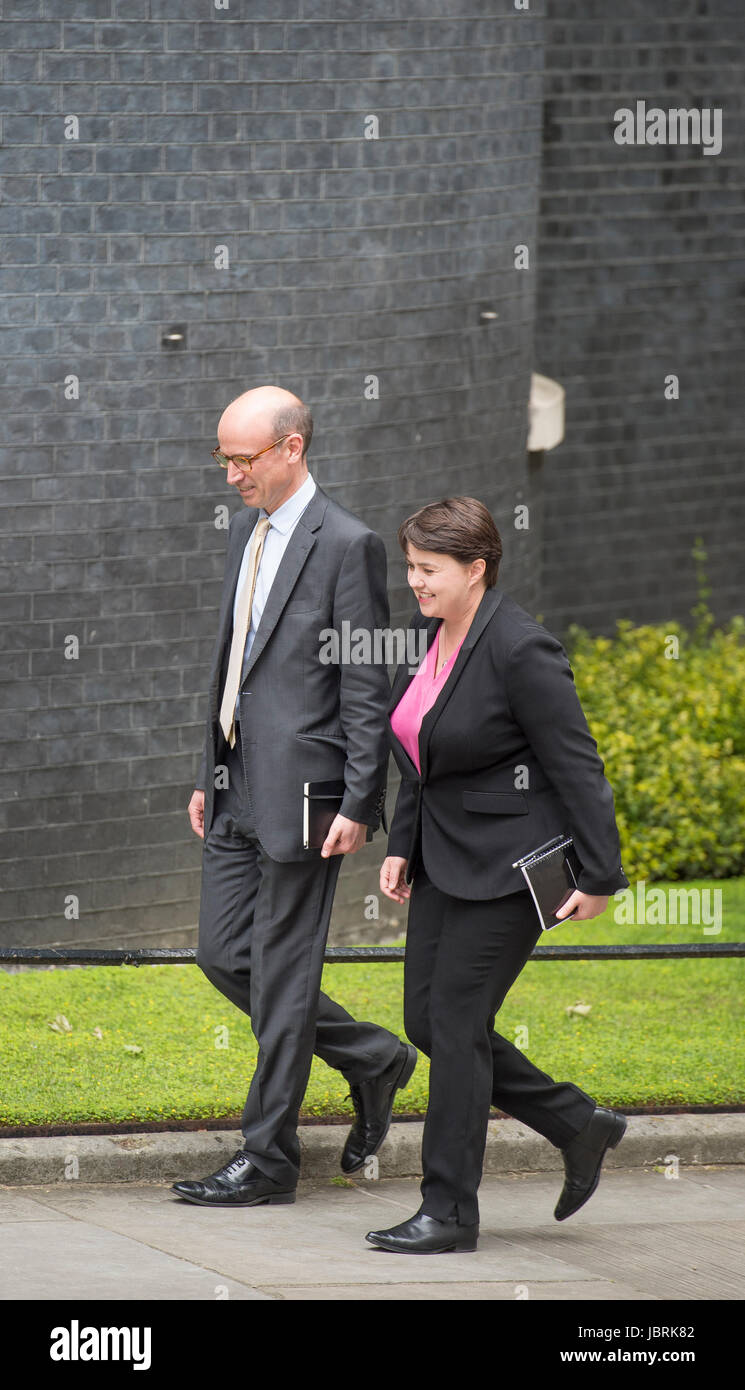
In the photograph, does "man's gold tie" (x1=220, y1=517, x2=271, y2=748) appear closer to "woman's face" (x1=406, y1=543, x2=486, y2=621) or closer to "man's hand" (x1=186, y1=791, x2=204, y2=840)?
"man's hand" (x1=186, y1=791, x2=204, y2=840)

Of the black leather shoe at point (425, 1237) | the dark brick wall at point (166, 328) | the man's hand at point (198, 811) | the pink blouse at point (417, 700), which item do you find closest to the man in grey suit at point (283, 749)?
the pink blouse at point (417, 700)

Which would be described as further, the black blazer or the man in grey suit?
the man in grey suit

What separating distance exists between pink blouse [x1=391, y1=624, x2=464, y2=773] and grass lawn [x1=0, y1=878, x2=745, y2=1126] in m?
1.51

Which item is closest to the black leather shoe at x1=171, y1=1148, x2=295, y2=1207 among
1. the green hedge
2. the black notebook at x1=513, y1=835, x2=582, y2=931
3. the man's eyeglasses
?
the black notebook at x1=513, y1=835, x2=582, y2=931

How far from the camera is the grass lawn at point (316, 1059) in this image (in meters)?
6.05

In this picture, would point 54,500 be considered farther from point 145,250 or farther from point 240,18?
point 240,18

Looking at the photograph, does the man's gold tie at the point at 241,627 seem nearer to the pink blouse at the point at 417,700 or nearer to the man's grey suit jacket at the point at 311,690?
the man's grey suit jacket at the point at 311,690

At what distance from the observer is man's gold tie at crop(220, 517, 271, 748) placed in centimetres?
535

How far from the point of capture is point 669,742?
1056 cm

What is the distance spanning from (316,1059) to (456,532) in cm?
261

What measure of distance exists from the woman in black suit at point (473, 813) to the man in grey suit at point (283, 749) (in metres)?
0.24

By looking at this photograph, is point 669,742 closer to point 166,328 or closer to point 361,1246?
point 166,328

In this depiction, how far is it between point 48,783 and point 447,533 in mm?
3411

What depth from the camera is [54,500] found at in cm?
765
